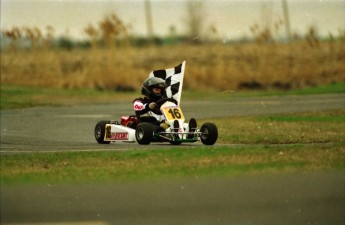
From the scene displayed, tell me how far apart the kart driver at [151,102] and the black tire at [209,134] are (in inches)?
21.4

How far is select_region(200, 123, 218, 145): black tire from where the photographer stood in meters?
12.9

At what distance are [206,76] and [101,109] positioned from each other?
2.92 meters

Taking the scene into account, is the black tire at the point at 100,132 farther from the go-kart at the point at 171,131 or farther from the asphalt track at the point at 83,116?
the go-kart at the point at 171,131

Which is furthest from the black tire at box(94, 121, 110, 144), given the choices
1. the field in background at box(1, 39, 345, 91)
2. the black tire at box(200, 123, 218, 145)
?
the field in background at box(1, 39, 345, 91)

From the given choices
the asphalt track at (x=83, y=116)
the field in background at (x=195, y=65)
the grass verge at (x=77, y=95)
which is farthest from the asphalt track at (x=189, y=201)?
the grass verge at (x=77, y=95)

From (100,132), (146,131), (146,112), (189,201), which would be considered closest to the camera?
(189,201)

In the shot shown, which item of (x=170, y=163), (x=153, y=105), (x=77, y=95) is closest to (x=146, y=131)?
(x=153, y=105)

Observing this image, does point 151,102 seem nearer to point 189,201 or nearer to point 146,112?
point 146,112

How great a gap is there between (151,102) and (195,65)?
33.9ft

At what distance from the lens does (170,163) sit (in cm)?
1214

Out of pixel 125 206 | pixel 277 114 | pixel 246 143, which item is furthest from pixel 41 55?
pixel 125 206

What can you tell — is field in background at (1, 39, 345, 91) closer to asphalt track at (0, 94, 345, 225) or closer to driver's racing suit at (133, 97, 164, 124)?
driver's racing suit at (133, 97, 164, 124)

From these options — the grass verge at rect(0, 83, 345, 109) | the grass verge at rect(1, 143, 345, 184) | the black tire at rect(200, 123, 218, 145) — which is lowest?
the grass verge at rect(1, 143, 345, 184)

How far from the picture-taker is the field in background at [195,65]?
70.6 ft
